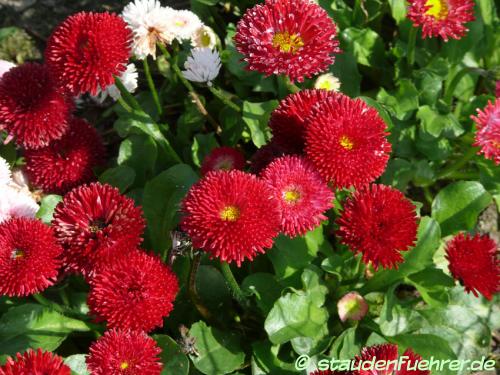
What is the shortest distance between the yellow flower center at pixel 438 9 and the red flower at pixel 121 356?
7.38 ft

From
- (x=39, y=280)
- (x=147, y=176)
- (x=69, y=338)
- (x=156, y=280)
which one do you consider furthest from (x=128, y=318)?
(x=147, y=176)

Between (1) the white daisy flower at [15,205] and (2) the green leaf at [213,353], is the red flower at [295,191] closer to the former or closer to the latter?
(2) the green leaf at [213,353]

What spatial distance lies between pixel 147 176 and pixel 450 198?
163cm

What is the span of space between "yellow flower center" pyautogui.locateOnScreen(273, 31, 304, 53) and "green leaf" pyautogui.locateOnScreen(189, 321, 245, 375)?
4.15 ft

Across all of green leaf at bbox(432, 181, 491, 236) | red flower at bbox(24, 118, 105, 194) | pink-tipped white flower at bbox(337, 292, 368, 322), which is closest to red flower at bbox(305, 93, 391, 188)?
pink-tipped white flower at bbox(337, 292, 368, 322)

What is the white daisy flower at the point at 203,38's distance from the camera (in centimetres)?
339

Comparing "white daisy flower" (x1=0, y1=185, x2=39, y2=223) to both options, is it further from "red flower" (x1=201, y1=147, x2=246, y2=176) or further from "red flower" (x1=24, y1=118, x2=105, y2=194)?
"red flower" (x1=201, y1=147, x2=246, y2=176)

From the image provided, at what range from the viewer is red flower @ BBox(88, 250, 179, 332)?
2.24 m

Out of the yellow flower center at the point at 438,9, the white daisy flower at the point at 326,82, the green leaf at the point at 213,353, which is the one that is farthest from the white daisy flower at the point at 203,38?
the green leaf at the point at 213,353

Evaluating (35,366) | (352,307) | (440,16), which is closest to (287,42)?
(440,16)

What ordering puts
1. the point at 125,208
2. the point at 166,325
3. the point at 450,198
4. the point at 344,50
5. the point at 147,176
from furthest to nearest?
the point at 344,50 < the point at 147,176 < the point at 450,198 < the point at 166,325 < the point at 125,208

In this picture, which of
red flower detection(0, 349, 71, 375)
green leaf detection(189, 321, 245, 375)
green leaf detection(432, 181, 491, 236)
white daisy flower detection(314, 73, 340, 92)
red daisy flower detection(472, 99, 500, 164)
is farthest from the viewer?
white daisy flower detection(314, 73, 340, 92)

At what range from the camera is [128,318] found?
2236 mm

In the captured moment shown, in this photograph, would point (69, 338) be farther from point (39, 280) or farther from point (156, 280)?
point (156, 280)
